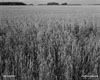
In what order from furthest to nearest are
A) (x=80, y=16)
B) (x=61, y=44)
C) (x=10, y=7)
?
(x=80, y=16) < (x=10, y=7) < (x=61, y=44)

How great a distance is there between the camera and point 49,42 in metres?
1.35

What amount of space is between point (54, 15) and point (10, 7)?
450mm

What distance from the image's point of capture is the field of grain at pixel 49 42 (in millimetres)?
1246

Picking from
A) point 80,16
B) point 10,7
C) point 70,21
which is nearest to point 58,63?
point 70,21

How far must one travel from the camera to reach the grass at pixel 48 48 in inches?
48.8

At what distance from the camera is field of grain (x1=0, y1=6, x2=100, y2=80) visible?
1.25 metres

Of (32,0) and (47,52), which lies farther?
(32,0)

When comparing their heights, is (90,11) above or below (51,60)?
above

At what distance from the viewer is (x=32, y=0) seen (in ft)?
4.82

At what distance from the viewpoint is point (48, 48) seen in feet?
4.36

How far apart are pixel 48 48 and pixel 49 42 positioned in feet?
0.20

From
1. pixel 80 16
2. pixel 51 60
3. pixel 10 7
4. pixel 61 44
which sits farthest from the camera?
pixel 80 16

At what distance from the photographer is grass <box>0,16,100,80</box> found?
1.24 metres

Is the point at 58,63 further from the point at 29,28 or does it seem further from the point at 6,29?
the point at 6,29
